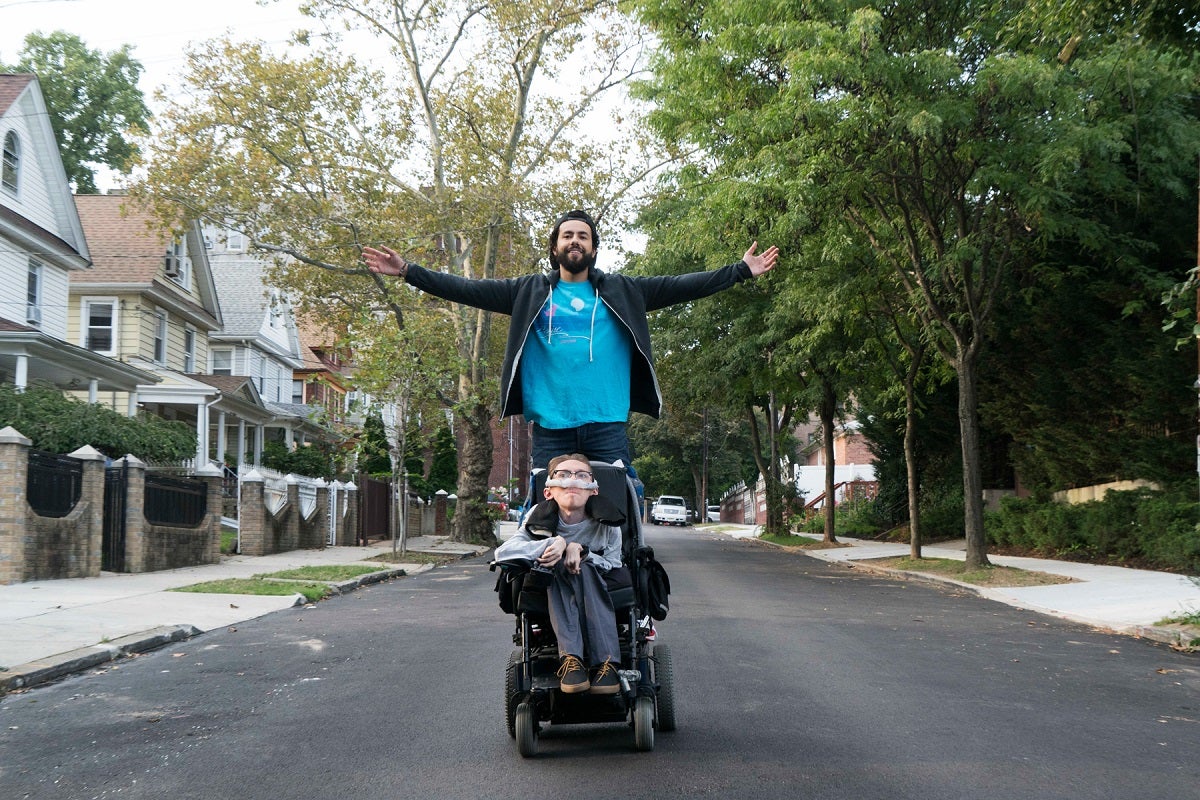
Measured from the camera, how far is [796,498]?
4450 cm

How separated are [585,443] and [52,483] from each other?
1089 centimetres

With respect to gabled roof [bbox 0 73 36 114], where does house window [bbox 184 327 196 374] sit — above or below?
below

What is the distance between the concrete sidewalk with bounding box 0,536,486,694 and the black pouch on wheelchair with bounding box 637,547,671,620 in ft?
13.7

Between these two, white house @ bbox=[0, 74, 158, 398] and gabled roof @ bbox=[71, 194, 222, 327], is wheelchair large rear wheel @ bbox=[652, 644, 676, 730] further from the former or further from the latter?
gabled roof @ bbox=[71, 194, 222, 327]

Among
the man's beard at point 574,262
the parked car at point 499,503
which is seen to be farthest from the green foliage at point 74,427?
the parked car at point 499,503

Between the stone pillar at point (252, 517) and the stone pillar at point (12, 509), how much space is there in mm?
7212

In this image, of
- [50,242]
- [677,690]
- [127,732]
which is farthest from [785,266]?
[50,242]

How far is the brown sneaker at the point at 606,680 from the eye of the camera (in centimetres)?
472

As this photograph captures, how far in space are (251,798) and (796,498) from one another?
41235 mm

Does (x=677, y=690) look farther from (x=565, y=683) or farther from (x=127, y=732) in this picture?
(x=127, y=732)

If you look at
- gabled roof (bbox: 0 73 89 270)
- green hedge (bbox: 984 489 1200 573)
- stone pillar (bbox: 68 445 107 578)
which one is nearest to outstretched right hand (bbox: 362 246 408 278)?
green hedge (bbox: 984 489 1200 573)

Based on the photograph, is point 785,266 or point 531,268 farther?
point 531,268

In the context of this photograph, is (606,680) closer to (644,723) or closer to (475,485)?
(644,723)

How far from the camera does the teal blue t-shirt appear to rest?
5355 mm
